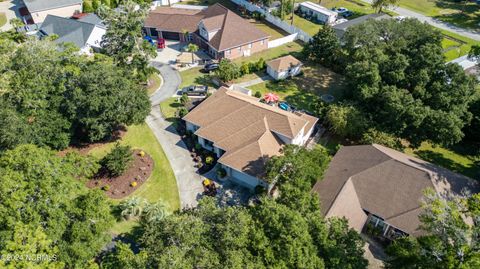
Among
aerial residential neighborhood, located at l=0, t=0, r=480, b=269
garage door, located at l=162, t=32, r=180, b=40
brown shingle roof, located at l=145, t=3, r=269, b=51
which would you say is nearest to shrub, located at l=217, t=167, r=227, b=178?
aerial residential neighborhood, located at l=0, t=0, r=480, b=269

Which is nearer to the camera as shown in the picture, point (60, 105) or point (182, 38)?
point (60, 105)

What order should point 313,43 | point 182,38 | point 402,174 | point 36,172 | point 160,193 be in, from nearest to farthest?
1. point 36,172
2. point 402,174
3. point 160,193
4. point 313,43
5. point 182,38

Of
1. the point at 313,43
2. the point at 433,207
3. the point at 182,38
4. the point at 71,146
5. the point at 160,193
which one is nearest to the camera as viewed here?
the point at 433,207

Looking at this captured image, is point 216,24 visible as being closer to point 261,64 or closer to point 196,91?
point 261,64

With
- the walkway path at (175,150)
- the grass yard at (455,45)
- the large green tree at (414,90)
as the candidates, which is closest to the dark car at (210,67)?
the walkway path at (175,150)

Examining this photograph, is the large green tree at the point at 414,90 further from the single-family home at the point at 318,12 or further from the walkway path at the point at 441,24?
the walkway path at the point at 441,24

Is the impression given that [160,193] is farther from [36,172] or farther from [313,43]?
[313,43]

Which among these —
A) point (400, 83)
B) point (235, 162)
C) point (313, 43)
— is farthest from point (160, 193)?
point (313, 43)
